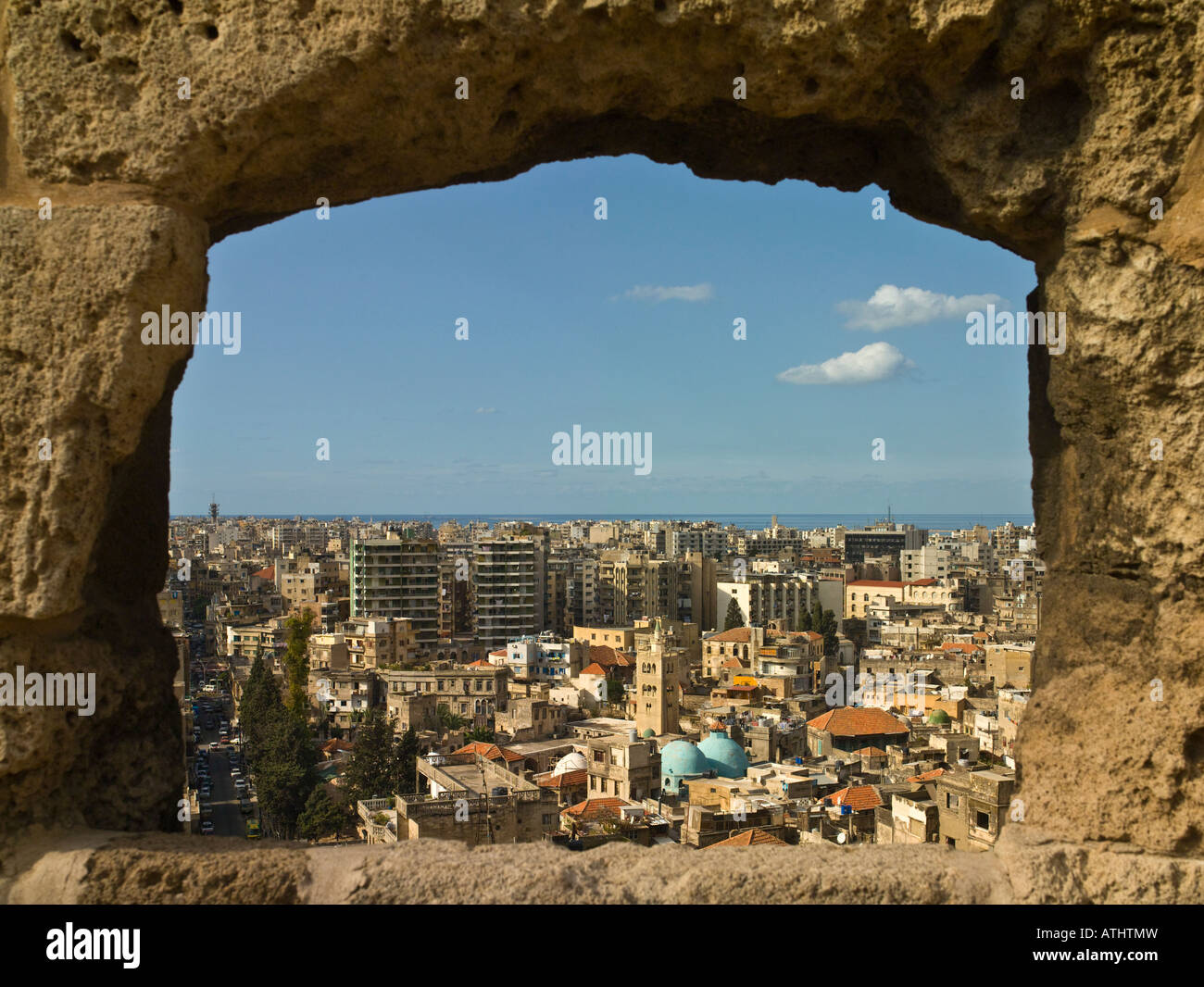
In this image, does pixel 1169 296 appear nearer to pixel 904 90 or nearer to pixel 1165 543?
pixel 1165 543

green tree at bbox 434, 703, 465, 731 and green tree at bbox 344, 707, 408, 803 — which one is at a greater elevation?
green tree at bbox 344, 707, 408, 803

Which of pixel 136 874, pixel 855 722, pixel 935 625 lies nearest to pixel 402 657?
pixel 855 722

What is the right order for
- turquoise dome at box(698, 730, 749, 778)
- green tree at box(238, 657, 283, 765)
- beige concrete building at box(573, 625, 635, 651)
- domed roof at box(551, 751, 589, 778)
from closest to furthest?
domed roof at box(551, 751, 589, 778) → turquoise dome at box(698, 730, 749, 778) → green tree at box(238, 657, 283, 765) → beige concrete building at box(573, 625, 635, 651)

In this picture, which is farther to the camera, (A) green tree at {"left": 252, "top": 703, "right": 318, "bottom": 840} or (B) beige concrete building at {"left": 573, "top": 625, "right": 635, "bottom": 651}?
(B) beige concrete building at {"left": 573, "top": 625, "right": 635, "bottom": 651}

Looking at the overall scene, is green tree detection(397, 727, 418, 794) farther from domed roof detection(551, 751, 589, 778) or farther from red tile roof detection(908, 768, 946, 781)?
red tile roof detection(908, 768, 946, 781)

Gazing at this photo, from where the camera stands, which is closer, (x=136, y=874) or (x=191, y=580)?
(x=136, y=874)

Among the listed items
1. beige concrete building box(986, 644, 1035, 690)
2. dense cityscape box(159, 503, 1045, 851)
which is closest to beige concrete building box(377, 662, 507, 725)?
dense cityscape box(159, 503, 1045, 851)
